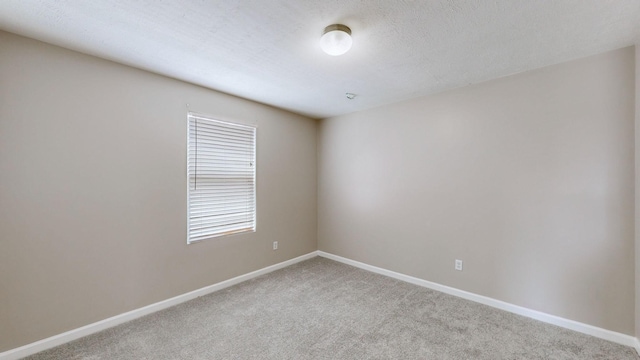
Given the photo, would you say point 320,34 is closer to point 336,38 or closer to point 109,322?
point 336,38

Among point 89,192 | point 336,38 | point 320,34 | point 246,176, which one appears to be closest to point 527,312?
point 336,38

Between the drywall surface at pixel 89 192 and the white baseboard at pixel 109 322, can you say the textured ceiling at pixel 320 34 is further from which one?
the white baseboard at pixel 109 322

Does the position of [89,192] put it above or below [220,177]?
below

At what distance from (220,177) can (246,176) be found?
0.37 m

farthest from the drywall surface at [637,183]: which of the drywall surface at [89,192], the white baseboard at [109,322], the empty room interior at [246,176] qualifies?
the drywall surface at [89,192]

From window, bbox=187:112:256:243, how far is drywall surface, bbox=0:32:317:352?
0.38 ft

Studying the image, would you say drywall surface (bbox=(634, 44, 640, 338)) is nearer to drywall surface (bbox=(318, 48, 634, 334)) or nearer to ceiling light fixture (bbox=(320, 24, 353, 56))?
drywall surface (bbox=(318, 48, 634, 334))

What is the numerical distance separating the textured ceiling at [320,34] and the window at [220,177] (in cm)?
66

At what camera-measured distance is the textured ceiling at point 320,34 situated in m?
1.58

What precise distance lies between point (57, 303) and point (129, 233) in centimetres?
69

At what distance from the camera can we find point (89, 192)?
220 centimetres

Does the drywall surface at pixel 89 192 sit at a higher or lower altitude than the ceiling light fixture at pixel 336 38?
lower

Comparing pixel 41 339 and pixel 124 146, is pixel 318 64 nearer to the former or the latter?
pixel 124 146

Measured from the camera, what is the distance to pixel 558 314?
2309mm
